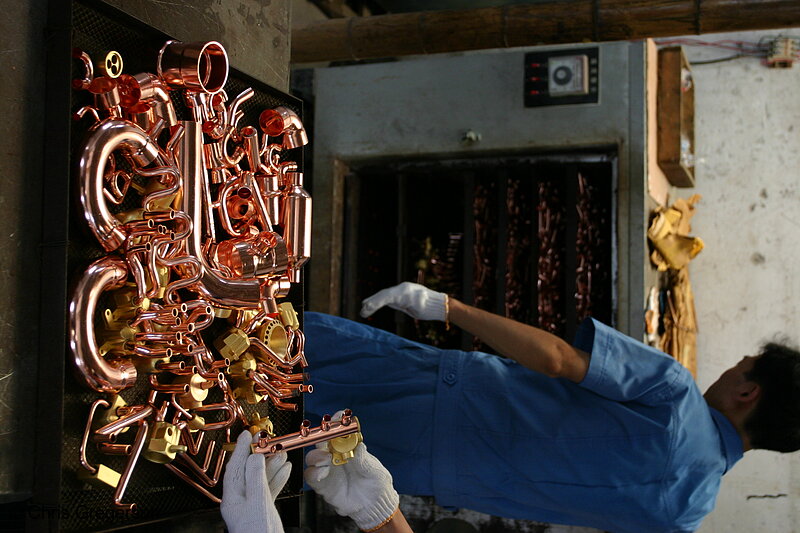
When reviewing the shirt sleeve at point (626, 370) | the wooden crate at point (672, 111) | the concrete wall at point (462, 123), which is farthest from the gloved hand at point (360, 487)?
the wooden crate at point (672, 111)

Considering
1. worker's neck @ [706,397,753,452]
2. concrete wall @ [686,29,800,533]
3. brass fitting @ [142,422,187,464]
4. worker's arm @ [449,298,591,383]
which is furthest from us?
concrete wall @ [686,29,800,533]

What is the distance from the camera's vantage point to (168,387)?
1088 mm

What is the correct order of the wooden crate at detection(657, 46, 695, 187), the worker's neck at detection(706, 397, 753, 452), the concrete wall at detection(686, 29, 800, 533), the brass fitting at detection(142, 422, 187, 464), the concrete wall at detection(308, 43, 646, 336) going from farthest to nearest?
Answer: the concrete wall at detection(686, 29, 800, 533), the wooden crate at detection(657, 46, 695, 187), the concrete wall at detection(308, 43, 646, 336), the worker's neck at detection(706, 397, 753, 452), the brass fitting at detection(142, 422, 187, 464)

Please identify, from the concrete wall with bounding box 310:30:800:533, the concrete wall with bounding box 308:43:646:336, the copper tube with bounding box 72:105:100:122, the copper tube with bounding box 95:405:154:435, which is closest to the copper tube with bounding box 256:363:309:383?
the copper tube with bounding box 95:405:154:435

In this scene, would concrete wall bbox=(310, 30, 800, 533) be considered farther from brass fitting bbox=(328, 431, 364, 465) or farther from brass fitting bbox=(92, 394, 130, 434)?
brass fitting bbox=(92, 394, 130, 434)

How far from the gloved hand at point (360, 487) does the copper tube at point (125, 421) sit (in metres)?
0.32

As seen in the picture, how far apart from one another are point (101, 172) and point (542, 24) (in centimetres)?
222

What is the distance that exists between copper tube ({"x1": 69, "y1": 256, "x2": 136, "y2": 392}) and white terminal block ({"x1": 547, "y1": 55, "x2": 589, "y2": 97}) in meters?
2.41

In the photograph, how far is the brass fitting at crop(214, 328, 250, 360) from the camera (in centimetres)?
118

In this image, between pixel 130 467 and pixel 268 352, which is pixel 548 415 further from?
pixel 130 467

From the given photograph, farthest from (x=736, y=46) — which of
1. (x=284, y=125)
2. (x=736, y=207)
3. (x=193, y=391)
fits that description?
(x=193, y=391)

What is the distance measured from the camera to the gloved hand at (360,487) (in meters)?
1.30

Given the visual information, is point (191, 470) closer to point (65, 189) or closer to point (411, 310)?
point (65, 189)

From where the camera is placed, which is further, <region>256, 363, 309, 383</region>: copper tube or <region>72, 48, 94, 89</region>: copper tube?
<region>256, 363, 309, 383</region>: copper tube
